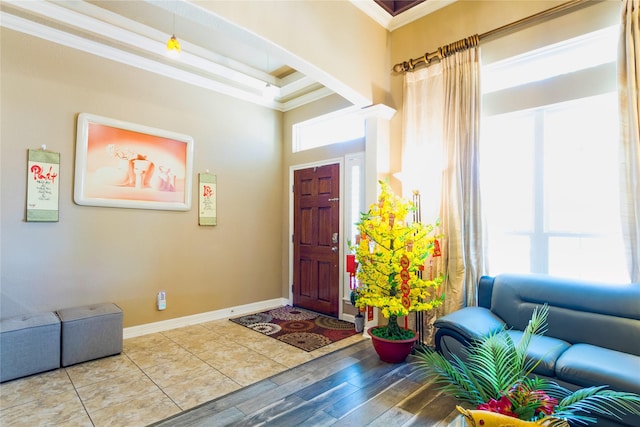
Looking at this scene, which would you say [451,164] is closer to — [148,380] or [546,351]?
[546,351]

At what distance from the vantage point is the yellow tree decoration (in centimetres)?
289

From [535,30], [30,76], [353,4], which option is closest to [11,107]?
[30,76]

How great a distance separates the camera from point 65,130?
10.7 ft

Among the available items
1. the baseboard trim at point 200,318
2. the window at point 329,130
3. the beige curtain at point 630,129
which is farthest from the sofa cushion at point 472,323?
the baseboard trim at point 200,318

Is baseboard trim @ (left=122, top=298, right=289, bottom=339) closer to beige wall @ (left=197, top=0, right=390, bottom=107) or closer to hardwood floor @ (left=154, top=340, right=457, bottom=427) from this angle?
hardwood floor @ (left=154, top=340, right=457, bottom=427)

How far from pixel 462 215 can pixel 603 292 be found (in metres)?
1.15

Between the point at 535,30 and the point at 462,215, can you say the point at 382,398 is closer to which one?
the point at 462,215

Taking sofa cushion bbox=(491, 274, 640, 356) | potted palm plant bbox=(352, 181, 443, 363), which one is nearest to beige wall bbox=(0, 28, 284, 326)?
potted palm plant bbox=(352, 181, 443, 363)

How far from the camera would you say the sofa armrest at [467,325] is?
2.42 meters

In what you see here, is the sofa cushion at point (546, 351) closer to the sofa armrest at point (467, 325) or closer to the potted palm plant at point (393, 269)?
the sofa armrest at point (467, 325)

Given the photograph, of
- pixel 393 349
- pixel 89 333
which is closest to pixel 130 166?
pixel 89 333

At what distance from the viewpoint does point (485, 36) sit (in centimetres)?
308

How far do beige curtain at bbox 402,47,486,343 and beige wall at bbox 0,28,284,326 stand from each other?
2383 mm

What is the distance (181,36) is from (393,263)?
3.53 metres
